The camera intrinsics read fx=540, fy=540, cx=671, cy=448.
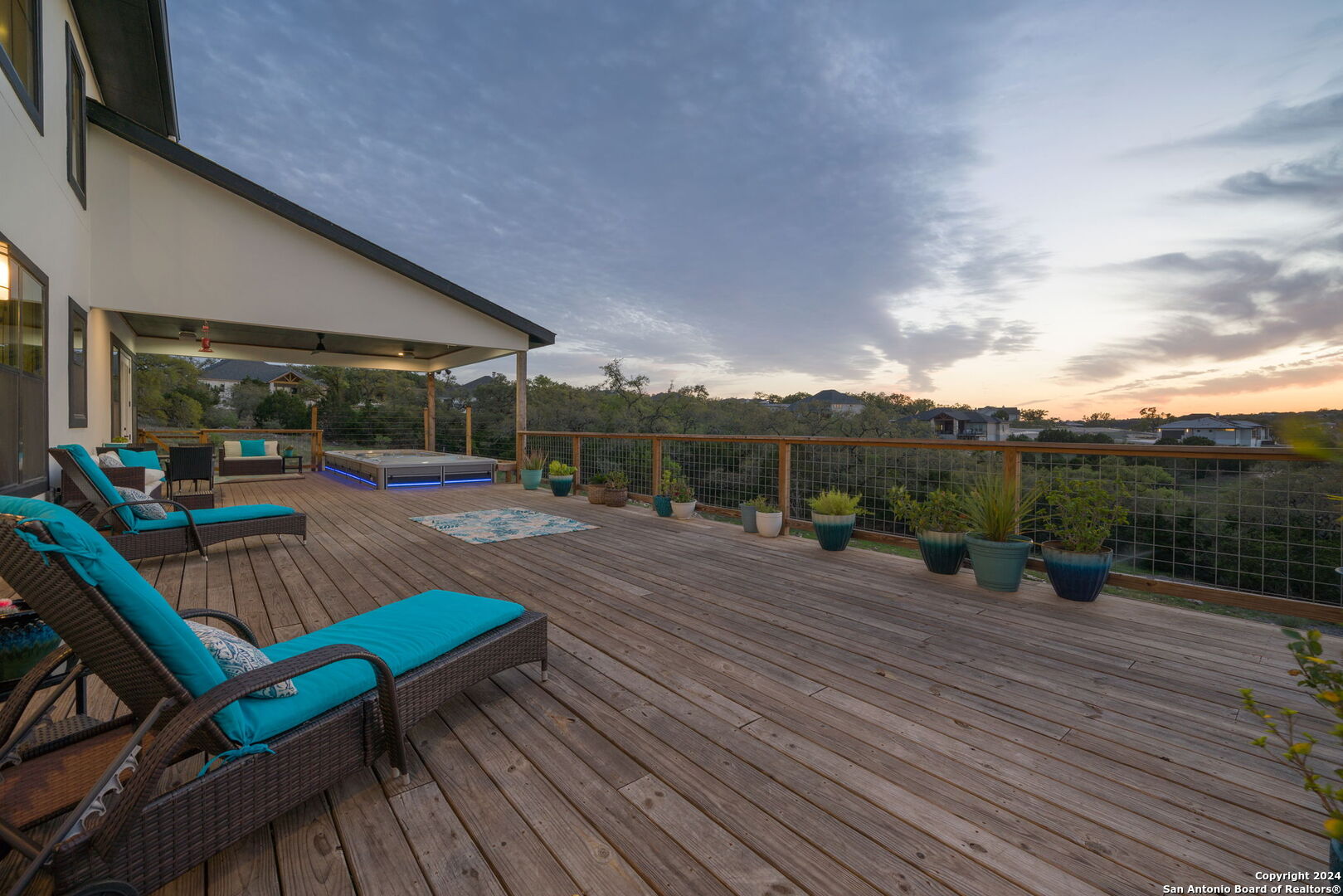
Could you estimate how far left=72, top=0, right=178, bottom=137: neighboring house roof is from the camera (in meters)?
5.34

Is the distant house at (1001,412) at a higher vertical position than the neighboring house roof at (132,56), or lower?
lower

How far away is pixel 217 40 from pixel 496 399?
40.3 ft

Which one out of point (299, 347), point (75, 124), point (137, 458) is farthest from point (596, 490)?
point (299, 347)

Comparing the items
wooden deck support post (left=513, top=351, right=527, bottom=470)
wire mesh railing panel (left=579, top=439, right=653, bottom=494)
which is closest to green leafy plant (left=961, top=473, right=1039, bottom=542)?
wire mesh railing panel (left=579, top=439, right=653, bottom=494)

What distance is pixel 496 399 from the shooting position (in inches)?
837

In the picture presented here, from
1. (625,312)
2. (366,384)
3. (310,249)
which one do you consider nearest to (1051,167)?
(310,249)

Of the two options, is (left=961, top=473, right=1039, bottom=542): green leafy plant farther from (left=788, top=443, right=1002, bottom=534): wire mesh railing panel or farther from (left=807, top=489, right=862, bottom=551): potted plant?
(left=807, top=489, right=862, bottom=551): potted plant

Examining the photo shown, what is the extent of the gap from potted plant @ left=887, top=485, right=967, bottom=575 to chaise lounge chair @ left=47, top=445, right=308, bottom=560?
5.08m

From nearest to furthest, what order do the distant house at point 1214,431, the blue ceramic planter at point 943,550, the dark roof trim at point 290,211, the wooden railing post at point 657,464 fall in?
the distant house at point 1214,431 < the blue ceramic planter at point 943,550 < the dark roof trim at point 290,211 < the wooden railing post at point 657,464

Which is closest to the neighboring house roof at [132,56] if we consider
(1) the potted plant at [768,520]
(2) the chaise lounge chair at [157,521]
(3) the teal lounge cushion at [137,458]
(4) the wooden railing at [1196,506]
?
(3) the teal lounge cushion at [137,458]

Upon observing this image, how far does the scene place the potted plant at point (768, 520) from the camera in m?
5.25

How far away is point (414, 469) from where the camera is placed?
A: 9.12 metres

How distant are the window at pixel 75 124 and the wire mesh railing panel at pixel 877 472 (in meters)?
7.63

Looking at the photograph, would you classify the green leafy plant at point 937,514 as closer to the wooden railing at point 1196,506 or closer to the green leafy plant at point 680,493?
the wooden railing at point 1196,506
